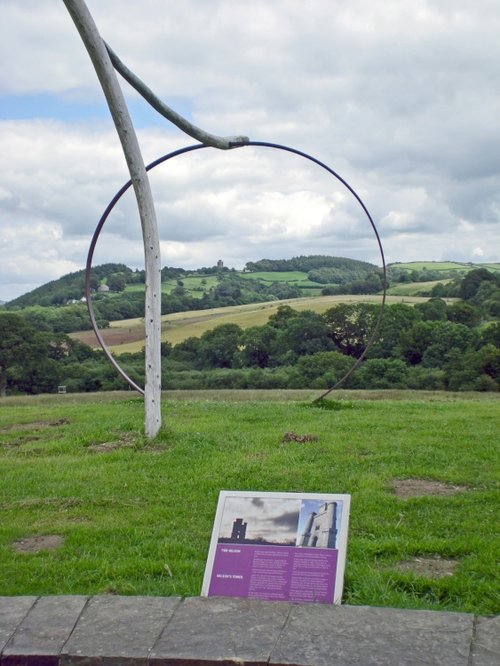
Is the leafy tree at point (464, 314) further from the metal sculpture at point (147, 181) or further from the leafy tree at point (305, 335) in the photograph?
the metal sculpture at point (147, 181)

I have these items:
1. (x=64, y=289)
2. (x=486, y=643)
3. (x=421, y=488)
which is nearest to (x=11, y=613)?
(x=486, y=643)

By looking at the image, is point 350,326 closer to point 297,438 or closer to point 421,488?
point 297,438

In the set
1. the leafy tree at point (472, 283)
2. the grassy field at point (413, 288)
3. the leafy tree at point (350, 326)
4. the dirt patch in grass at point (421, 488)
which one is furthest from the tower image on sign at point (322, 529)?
the grassy field at point (413, 288)

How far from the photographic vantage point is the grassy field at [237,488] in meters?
5.99

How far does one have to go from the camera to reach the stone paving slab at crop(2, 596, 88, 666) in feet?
14.7

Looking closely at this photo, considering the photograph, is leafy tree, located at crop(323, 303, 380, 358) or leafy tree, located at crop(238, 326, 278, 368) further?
leafy tree, located at crop(238, 326, 278, 368)

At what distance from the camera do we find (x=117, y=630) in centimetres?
467

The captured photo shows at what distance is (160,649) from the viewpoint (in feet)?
14.5

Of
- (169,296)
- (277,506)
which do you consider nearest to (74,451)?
(277,506)

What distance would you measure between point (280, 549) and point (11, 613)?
172 centimetres

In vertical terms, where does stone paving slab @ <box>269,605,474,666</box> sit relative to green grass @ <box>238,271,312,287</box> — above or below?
below

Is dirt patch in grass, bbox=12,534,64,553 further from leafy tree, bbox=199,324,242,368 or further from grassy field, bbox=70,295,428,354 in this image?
leafy tree, bbox=199,324,242,368

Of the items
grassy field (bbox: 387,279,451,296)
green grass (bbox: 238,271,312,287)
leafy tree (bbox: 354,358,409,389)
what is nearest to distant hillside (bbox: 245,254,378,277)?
green grass (bbox: 238,271,312,287)

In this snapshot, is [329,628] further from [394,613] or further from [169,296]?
[169,296]
